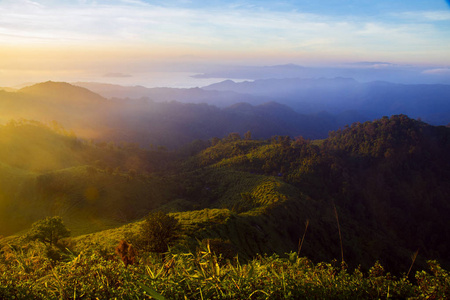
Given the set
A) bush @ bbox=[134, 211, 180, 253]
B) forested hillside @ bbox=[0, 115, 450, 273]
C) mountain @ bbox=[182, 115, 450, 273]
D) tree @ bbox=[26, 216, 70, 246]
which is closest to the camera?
bush @ bbox=[134, 211, 180, 253]

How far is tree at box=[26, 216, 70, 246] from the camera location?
707 inches

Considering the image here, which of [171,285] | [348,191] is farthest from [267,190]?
[171,285]

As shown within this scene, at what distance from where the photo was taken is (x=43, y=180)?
3694 centimetres

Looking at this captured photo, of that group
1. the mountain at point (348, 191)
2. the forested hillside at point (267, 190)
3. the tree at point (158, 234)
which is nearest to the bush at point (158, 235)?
the tree at point (158, 234)

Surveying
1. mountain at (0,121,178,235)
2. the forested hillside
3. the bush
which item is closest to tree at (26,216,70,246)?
the forested hillside

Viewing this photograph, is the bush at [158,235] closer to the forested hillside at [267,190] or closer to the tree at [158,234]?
the tree at [158,234]

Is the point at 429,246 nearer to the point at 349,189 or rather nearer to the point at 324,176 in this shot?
the point at 349,189

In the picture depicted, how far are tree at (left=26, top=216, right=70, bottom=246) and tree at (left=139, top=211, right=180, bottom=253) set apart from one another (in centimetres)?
879

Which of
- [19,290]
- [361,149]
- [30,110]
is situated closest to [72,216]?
A: [19,290]

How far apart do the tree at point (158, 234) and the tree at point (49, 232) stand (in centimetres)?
879

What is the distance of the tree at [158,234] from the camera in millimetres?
12595

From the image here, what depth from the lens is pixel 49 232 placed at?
18.8m

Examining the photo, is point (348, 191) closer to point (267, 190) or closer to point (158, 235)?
point (267, 190)

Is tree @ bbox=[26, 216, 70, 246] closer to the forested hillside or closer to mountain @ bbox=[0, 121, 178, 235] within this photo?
the forested hillside
